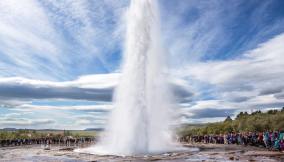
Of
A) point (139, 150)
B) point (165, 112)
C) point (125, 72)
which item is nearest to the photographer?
point (139, 150)

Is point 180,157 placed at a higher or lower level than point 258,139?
lower

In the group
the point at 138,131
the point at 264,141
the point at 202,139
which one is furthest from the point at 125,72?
the point at 202,139

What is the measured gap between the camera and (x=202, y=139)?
211 feet

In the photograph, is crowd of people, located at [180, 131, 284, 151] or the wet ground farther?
crowd of people, located at [180, 131, 284, 151]

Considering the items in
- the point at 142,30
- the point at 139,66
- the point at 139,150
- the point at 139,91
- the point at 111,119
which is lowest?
the point at 139,150

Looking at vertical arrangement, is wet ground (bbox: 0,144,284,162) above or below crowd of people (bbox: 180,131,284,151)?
below

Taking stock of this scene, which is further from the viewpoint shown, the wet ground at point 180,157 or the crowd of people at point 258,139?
the crowd of people at point 258,139

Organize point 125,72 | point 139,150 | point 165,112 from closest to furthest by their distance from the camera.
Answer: point 139,150, point 125,72, point 165,112

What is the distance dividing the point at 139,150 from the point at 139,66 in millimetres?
8375

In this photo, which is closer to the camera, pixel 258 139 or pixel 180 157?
pixel 180 157

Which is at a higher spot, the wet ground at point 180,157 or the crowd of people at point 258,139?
the crowd of people at point 258,139

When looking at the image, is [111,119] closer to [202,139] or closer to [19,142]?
[202,139]

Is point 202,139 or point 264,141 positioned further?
point 202,139

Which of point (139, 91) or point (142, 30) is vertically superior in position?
point (142, 30)
